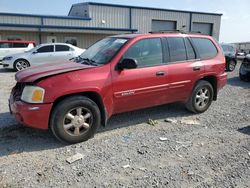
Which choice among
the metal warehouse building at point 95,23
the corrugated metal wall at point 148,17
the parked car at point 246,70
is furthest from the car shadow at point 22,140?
the corrugated metal wall at point 148,17

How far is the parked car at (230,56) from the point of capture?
13.8m

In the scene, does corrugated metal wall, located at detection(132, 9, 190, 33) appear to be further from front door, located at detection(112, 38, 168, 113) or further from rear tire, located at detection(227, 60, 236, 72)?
front door, located at detection(112, 38, 168, 113)

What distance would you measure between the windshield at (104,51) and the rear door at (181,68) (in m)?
1.05

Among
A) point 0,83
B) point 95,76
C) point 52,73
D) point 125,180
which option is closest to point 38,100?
Result: point 52,73

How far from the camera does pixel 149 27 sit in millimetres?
29734

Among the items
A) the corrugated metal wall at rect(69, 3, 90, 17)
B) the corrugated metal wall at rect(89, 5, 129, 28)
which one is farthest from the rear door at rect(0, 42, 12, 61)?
the corrugated metal wall at rect(69, 3, 90, 17)

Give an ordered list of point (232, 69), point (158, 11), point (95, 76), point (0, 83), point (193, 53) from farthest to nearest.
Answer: point (158, 11) < point (232, 69) < point (0, 83) < point (193, 53) < point (95, 76)

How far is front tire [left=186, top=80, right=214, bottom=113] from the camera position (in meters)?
5.54

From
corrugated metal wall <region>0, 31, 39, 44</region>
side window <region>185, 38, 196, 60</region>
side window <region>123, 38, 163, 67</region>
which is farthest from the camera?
corrugated metal wall <region>0, 31, 39, 44</region>

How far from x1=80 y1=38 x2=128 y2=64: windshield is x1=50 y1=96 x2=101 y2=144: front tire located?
885 millimetres

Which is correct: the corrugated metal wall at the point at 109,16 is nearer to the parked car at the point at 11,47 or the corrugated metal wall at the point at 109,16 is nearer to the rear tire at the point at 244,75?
the parked car at the point at 11,47

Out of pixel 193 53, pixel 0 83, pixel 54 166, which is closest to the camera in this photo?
pixel 54 166

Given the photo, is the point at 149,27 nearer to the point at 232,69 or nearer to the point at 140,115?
the point at 232,69

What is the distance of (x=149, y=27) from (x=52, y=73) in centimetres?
2730
